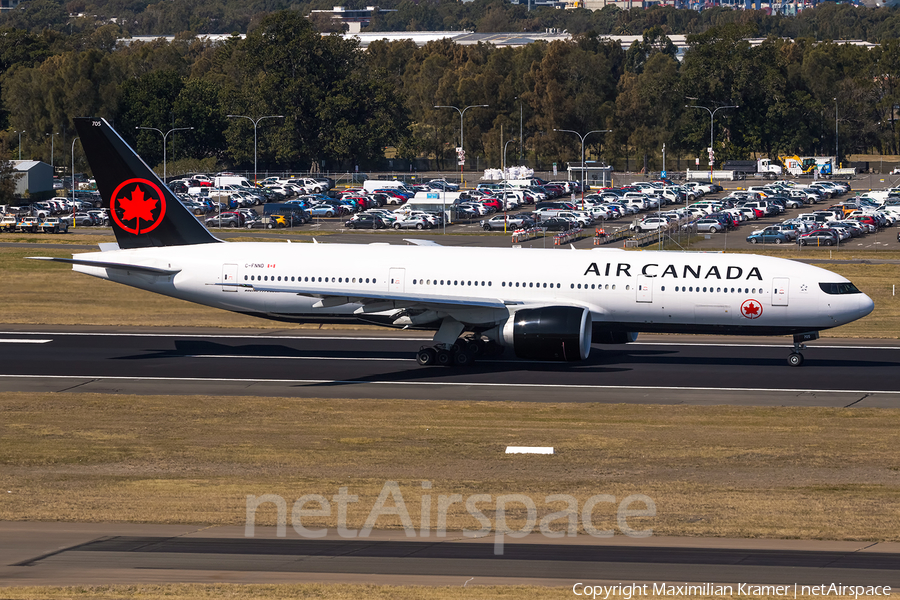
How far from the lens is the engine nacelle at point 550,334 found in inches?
1593

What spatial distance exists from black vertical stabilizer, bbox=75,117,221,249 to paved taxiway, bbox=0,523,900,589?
24.9 meters

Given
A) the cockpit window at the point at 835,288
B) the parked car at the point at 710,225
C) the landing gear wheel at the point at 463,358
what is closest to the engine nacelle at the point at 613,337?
the landing gear wheel at the point at 463,358

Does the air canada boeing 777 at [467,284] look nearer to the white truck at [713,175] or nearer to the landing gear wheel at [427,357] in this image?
the landing gear wheel at [427,357]

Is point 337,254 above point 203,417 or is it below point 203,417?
above

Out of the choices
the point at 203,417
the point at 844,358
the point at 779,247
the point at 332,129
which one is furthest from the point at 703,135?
the point at 203,417

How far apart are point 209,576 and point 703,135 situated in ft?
622

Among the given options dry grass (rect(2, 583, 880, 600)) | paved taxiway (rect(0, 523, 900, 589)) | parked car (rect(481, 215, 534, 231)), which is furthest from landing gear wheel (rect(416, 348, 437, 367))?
parked car (rect(481, 215, 534, 231))

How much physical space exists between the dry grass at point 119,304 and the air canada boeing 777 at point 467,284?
10.3 metres

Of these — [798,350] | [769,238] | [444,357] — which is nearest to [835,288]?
[798,350]

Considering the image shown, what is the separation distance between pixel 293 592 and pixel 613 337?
27.6 m

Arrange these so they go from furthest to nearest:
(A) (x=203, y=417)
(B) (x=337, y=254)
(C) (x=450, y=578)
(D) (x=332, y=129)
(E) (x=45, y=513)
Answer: (D) (x=332, y=129), (B) (x=337, y=254), (A) (x=203, y=417), (E) (x=45, y=513), (C) (x=450, y=578)

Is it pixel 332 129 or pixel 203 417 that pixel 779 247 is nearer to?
pixel 203 417

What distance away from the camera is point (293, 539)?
21.6 m

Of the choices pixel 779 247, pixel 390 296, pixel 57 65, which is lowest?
pixel 779 247
